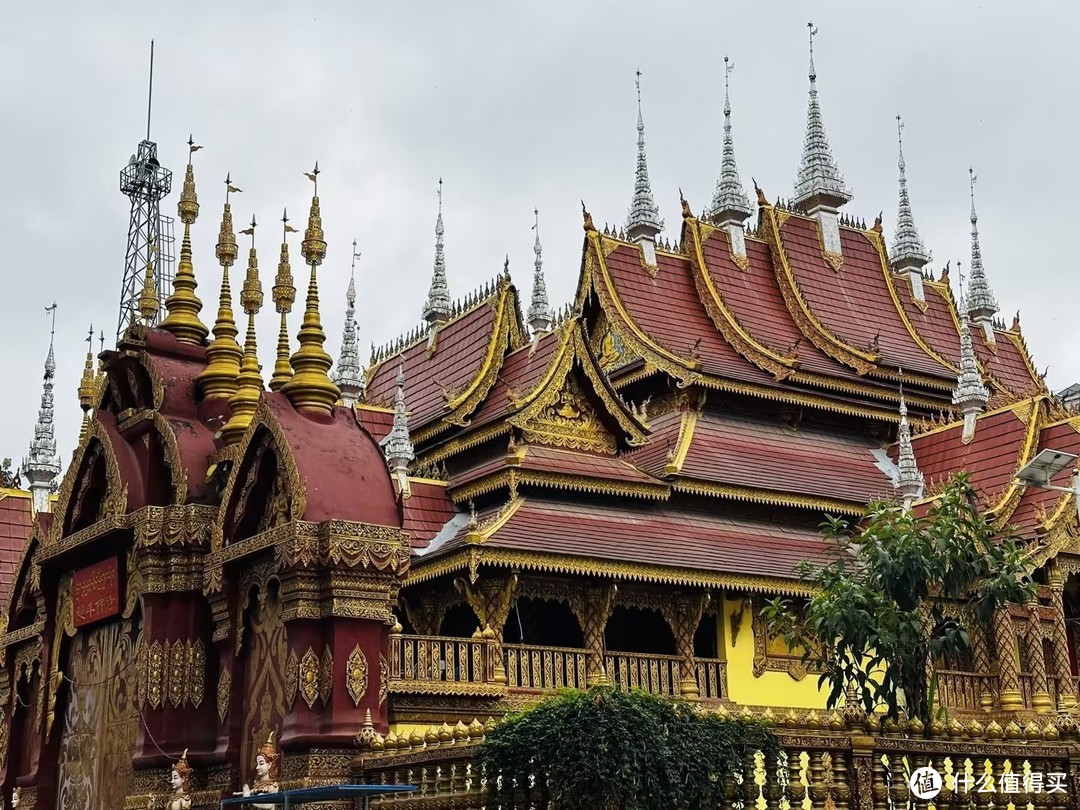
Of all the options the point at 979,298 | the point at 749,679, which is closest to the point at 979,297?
the point at 979,298

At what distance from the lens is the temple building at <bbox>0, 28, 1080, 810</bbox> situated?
42.3 feet

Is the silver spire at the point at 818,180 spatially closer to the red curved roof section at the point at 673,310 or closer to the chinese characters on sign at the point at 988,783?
the red curved roof section at the point at 673,310

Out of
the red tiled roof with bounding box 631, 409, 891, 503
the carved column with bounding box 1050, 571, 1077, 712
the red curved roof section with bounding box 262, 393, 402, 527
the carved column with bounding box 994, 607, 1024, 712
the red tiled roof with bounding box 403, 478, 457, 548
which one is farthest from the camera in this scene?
the red tiled roof with bounding box 631, 409, 891, 503

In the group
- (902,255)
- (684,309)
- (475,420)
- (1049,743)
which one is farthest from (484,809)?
(902,255)

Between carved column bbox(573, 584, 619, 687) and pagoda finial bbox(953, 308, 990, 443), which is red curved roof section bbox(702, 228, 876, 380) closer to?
pagoda finial bbox(953, 308, 990, 443)

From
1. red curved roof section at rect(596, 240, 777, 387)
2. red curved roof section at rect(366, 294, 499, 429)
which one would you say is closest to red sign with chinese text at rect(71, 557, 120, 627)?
red curved roof section at rect(366, 294, 499, 429)

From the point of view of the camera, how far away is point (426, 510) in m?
23.7

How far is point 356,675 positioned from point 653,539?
11.0 metres

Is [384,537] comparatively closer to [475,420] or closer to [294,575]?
[294,575]

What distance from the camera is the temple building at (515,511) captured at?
12.9 m

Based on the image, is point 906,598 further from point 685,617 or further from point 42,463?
point 42,463

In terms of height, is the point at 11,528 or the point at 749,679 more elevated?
the point at 11,528

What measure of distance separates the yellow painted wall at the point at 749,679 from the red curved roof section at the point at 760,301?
6485 mm

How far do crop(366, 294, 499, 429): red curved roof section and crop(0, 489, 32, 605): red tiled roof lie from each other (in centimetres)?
664
